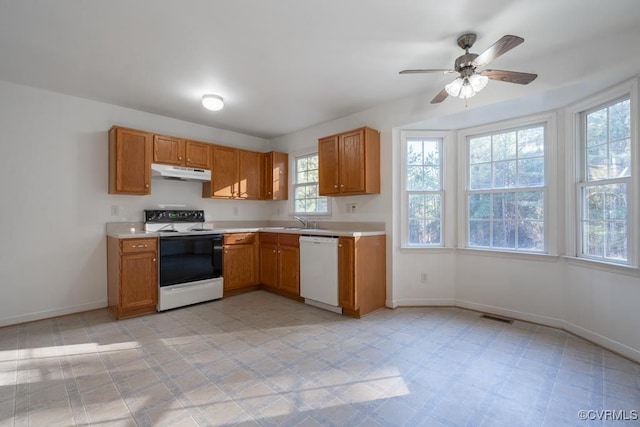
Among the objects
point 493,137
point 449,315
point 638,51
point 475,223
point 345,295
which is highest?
point 638,51

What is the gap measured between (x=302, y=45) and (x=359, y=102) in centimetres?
141

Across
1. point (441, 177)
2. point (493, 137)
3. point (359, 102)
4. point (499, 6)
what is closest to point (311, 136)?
point (359, 102)

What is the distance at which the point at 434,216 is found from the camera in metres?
3.83

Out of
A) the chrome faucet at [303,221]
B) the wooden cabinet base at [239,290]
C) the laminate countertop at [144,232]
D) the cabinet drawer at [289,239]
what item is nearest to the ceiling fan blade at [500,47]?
the laminate countertop at [144,232]

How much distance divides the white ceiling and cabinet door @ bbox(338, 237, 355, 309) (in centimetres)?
176

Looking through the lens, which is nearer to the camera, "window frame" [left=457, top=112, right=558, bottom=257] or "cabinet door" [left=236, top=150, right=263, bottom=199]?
"window frame" [left=457, top=112, right=558, bottom=257]

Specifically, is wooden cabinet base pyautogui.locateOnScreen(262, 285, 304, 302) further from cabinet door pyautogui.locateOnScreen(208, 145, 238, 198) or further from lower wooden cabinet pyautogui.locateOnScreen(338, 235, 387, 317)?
cabinet door pyautogui.locateOnScreen(208, 145, 238, 198)

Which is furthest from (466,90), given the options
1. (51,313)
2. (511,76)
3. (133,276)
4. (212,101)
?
(51,313)

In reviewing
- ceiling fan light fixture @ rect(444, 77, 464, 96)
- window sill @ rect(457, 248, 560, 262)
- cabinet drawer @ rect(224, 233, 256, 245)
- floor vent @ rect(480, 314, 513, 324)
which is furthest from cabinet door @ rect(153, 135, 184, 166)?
floor vent @ rect(480, 314, 513, 324)

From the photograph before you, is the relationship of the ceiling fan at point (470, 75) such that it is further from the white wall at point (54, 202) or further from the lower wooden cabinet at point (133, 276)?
the white wall at point (54, 202)

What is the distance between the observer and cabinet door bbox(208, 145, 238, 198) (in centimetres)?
448

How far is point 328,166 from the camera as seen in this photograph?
13.5 ft

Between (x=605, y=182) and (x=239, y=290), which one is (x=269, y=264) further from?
(x=605, y=182)

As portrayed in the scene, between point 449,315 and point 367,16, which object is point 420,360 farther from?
point 367,16
